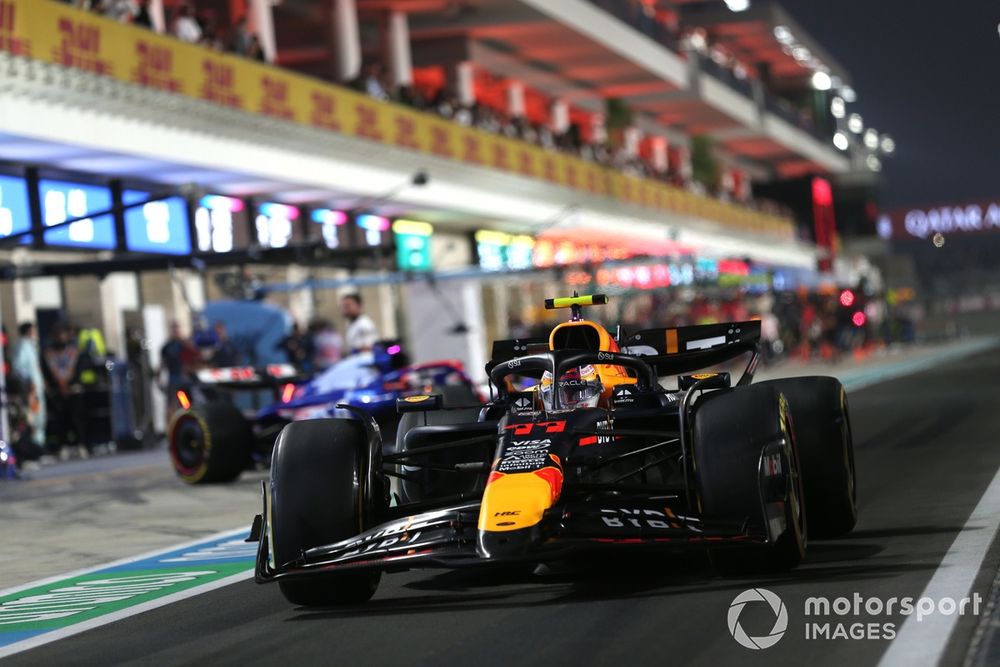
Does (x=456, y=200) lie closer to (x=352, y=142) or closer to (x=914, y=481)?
(x=352, y=142)

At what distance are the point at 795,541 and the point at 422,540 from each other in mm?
1590

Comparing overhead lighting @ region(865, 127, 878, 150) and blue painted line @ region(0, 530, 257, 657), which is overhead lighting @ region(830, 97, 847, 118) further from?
blue painted line @ region(0, 530, 257, 657)

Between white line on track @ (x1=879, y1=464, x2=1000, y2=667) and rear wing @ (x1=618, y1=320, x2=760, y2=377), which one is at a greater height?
rear wing @ (x1=618, y1=320, x2=760, y2=377)

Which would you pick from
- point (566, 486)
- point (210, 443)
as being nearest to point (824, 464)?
point (566, 486)

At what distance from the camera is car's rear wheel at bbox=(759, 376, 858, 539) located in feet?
27.9

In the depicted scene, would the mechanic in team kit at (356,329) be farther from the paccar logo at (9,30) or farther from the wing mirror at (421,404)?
the wing mirror at (421,404)

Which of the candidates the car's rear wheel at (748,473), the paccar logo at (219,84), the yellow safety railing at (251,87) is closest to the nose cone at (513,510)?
the car's rear wheel at (748,473)

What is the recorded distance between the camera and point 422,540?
277 inches

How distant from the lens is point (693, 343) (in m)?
9.81

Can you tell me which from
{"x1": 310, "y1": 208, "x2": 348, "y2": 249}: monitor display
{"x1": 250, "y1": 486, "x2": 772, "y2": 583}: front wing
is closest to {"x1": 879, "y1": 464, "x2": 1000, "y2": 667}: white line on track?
{"x1": 250, "y1": 486, "x2": 772, "y2": 583}: front wing

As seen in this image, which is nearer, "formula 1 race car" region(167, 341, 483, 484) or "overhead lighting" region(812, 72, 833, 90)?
"formula 1 race car" region(167, 341, 483, 484)

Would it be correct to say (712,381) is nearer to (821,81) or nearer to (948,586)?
(948,586)

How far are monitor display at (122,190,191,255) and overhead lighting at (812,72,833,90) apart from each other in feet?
210

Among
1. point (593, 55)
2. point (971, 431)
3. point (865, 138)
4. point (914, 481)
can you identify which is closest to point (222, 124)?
point (971, 431)
